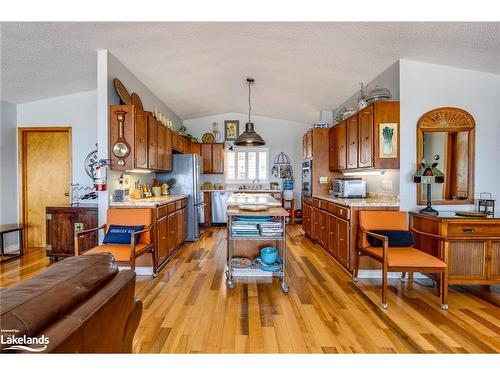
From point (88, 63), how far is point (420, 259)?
442cm

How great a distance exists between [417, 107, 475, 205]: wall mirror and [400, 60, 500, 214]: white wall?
7cm

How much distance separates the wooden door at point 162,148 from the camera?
4.36 metres

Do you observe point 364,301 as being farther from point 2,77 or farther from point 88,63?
point 2,77

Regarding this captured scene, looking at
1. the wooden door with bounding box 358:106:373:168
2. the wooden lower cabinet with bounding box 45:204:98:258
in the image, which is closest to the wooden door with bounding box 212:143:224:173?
the wooden lower cabinet with bounding box 45:204:98:258

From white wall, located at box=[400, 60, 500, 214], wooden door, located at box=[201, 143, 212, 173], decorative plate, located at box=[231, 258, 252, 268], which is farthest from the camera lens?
wooden door, located at box=[201, 143, 212, 173]

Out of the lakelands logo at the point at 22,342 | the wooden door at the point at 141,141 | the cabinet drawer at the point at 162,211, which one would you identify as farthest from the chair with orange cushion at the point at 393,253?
the wooden door at the point at 141,141

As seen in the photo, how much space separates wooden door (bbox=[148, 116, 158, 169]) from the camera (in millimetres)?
3898

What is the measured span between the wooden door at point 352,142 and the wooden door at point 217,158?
3.75m

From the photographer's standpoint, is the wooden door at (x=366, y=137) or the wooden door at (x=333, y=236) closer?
the wooden door at (x=366, y=137)

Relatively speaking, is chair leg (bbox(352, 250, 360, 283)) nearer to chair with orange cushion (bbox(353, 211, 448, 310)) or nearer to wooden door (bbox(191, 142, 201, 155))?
chair with orange cushion (bbox(353, 211, 448, 310))

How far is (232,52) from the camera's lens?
3654 millimetres

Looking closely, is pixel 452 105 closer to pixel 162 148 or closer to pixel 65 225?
pixel 162 148

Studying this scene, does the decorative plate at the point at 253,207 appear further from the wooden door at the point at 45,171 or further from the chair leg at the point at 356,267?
the wooden door at the point at 45,171

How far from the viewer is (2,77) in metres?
3.56
